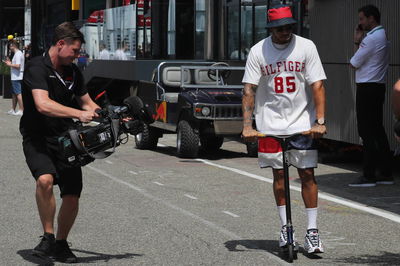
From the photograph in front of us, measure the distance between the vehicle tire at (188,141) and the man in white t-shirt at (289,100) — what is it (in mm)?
7425

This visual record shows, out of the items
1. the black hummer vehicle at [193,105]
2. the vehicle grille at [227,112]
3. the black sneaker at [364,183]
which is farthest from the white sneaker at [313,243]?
the vehicle grille at [227,112]

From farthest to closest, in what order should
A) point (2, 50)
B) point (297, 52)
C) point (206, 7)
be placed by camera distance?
1. point (2, 50)
2. point (206, 7)
3. point (297, 52)

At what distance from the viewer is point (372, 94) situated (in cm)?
1220

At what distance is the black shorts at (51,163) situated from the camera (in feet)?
24.1

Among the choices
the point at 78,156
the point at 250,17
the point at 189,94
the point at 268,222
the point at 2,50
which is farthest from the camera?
the point at 2,50

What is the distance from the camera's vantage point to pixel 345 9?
14.4 m

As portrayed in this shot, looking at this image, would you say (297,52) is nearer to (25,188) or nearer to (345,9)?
(25,188)

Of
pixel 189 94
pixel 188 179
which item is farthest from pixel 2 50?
pixel 188 179

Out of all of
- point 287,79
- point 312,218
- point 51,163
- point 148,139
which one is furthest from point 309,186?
point 148,139

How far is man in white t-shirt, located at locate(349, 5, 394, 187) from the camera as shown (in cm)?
1207

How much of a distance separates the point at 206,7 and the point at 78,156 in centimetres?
1776

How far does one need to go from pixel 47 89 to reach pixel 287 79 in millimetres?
1745

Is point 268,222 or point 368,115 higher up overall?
point 368,115

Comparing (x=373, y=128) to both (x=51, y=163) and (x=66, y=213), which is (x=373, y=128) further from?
(x=51, y=163)
